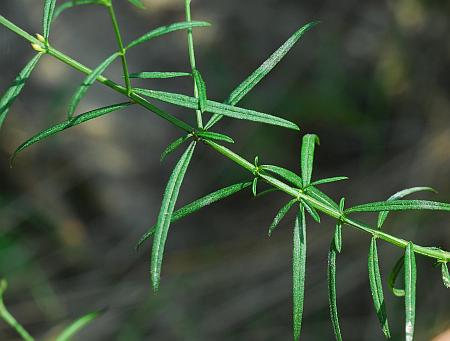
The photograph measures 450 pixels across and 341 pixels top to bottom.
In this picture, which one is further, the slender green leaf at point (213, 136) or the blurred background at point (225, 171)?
the blurred background at point (225, 171)

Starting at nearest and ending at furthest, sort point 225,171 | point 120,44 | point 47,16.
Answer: point 120,44
point 47,16
point 225,171

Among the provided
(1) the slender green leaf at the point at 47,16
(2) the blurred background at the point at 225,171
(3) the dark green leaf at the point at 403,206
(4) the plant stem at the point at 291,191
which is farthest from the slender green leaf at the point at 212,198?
(2) the blurred background at the point at 225,171

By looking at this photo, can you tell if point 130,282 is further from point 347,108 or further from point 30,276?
point 347,108

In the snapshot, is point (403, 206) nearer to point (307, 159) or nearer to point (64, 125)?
point (307, 159)

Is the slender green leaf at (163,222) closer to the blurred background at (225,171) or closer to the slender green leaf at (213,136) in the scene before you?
the slender green leaf at (213,136)

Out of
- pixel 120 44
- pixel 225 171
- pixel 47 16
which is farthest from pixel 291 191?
pixel 225 171

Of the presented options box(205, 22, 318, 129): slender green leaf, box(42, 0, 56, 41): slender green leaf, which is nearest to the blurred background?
box(205, 22, 318, 129): slender green leaf


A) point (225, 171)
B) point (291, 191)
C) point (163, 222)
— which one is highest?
point (225, 171)

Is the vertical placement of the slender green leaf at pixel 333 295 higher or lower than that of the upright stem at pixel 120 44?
lower
